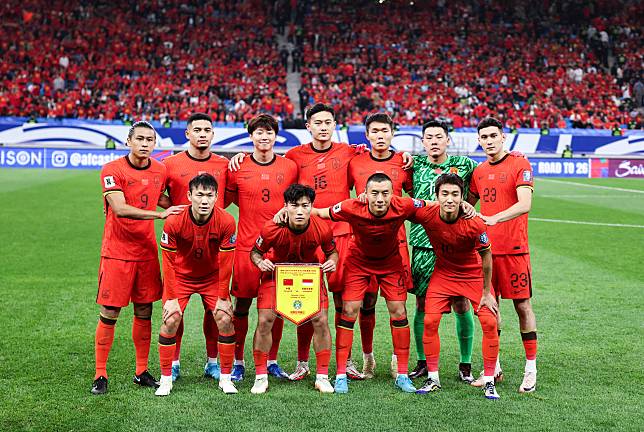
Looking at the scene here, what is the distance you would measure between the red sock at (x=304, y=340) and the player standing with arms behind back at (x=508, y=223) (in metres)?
1.45

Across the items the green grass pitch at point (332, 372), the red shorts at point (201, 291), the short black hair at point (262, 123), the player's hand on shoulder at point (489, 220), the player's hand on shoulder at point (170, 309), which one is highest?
the short black hair at point (262, 123)

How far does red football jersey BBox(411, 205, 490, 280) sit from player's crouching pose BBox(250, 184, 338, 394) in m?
0.81

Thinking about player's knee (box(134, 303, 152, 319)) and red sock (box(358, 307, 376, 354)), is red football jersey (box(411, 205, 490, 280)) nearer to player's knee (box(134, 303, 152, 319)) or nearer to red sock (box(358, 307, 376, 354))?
red sock (box(358, 307, 376, 354))

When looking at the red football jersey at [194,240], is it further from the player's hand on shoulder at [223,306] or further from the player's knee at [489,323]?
the player's knee at [489,323]

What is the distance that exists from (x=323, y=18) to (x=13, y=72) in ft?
55.5

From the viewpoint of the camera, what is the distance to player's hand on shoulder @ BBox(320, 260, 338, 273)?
594 cm

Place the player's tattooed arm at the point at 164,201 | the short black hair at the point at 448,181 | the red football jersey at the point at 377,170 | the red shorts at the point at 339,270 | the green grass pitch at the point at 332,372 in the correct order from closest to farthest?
the green grass pitch at the point at 332,372, the short black hair at the point at 448,181, the red shorts at the point at 339,270, the player's tattooed arm at the point at 164,201, the red football jersey at the point at 377,170

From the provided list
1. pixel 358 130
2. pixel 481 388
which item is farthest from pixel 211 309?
pixel 358 130

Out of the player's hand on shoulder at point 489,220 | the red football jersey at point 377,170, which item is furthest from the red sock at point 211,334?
Result: the player's hand on shoulder at point 489,220

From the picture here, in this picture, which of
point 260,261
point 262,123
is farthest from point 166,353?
point 262,123

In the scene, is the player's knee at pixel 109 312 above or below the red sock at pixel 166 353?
above

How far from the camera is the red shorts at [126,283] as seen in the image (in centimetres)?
600

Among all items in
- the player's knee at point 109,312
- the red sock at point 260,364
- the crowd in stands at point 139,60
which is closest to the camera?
the red sock at point 260,364

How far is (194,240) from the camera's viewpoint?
5875mm
